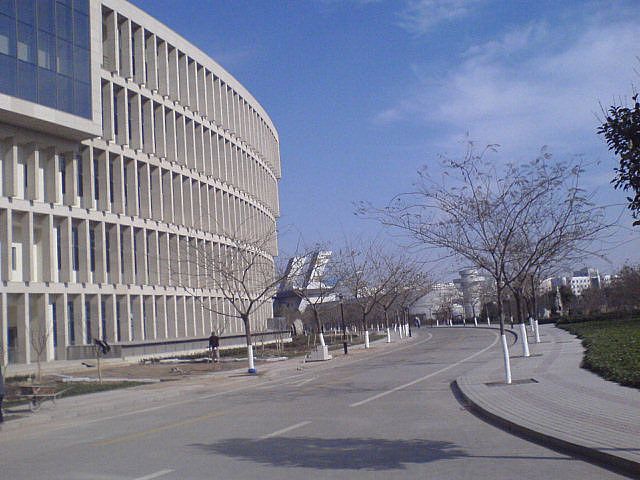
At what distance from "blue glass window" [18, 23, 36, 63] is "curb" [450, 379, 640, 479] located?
3309cm

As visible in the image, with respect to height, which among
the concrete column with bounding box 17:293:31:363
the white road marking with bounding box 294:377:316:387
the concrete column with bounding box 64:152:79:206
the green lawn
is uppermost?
the concrete column with bounding box 64:152:79:206

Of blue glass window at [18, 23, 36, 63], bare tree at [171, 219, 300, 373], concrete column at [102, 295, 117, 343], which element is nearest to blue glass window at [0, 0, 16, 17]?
blue glass window at [18, 23, 36, 63]

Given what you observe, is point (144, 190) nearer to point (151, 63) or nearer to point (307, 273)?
point (151, 63)

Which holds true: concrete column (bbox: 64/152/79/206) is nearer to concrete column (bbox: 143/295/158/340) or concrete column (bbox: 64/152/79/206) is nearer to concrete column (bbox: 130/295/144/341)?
concrete column (bbox: 130/295/144/341)

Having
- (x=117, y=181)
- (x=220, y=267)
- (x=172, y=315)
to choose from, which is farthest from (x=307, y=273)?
(x=117, y=181)

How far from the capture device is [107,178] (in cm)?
4738

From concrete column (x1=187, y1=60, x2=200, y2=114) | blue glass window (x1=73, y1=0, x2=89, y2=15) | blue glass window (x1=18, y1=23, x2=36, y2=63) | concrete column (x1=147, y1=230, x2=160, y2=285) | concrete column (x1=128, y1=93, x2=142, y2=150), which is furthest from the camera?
concrete column (x1=187, y1=60, x2=200, y2=114)

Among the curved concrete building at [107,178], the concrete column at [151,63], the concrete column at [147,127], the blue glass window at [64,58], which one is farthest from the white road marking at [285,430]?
the concrete column at [151,63]

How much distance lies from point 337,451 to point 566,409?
4.85m

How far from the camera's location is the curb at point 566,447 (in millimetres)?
8719

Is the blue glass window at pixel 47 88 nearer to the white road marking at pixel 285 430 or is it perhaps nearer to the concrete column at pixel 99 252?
the concrete column at pixel 99 252

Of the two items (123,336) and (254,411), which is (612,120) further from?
(123,336)

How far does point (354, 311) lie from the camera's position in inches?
3637

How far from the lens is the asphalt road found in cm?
954
